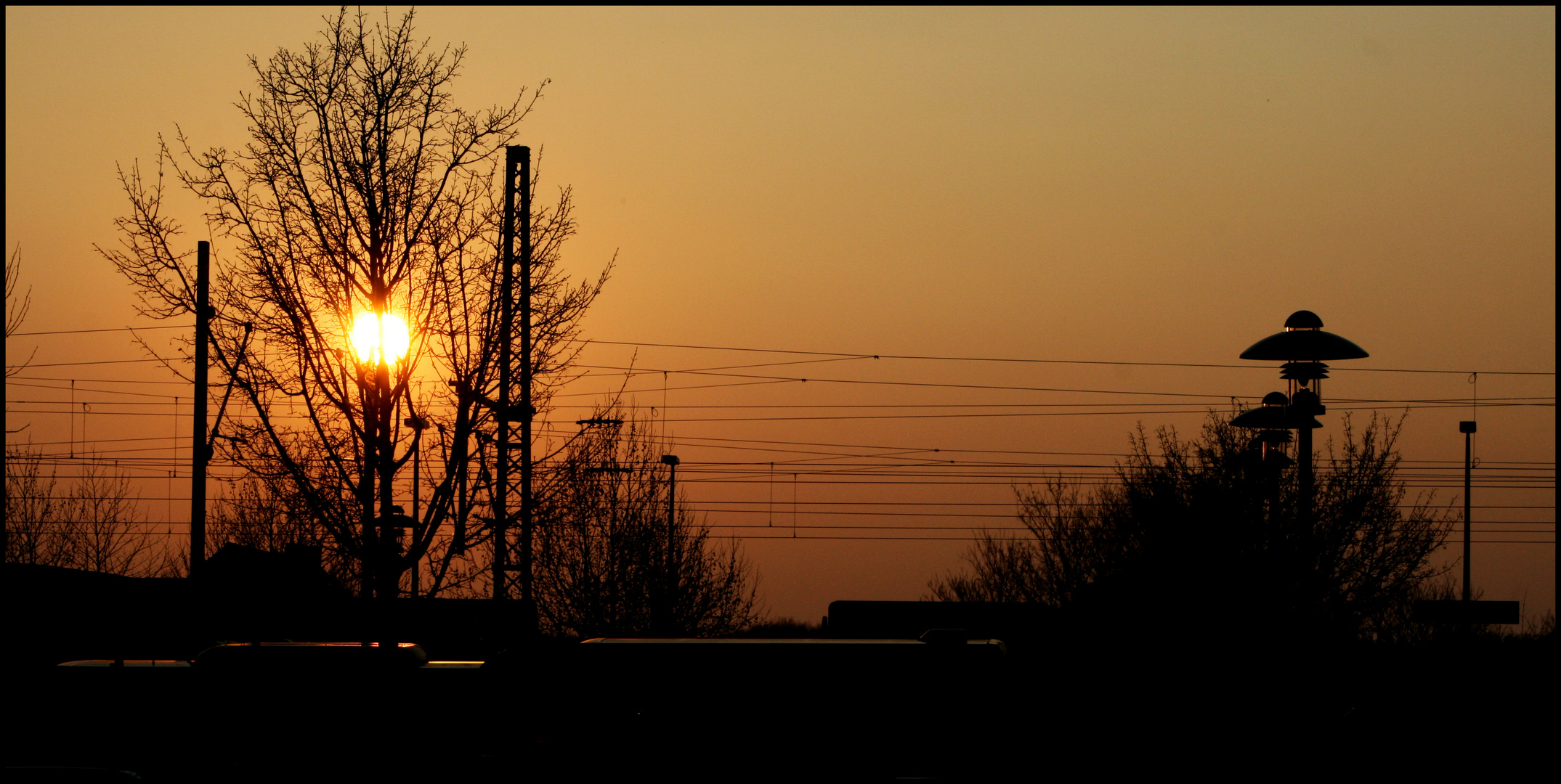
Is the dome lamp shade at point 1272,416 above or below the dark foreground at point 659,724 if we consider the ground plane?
above

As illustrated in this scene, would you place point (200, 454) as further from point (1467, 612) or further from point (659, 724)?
point (1467, 612)

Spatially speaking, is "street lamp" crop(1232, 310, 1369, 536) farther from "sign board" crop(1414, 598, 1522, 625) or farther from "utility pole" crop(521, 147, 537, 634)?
"utility pole" crop(521, 147, 537, 634)

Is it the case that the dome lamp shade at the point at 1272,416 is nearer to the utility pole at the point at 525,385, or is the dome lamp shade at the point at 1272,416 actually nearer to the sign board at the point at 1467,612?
the sign board at the point at 1467,612

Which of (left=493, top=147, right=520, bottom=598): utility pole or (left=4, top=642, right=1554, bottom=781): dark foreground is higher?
(left=493, top=147, right=520, bottom=598): utility pole

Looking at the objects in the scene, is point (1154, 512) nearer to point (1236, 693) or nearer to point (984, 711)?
point (1236, 693)

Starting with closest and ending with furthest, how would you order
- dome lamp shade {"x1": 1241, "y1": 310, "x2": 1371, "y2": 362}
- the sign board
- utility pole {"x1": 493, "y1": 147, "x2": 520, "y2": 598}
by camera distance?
utility pole {"x1": 493, "y1": 147, "x2": 520, "y2": 598}
dome lamp shade {"x1": 1241, "y1": 310, "x2": 1371, "y2": 362}
the sign board

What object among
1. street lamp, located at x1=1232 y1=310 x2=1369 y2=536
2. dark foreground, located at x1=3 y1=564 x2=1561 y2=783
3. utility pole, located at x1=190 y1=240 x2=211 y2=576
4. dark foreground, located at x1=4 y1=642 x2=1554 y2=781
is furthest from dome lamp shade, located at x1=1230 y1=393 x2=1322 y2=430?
utility pole, located at x1=190 y1=240 x2=211 y2=576

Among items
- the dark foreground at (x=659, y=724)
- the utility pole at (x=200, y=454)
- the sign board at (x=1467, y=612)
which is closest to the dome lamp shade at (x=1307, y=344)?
the dark foreground at (x=659, y=724)

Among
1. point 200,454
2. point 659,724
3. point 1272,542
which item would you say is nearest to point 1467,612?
point 1272,542

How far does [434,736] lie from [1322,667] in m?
15.9

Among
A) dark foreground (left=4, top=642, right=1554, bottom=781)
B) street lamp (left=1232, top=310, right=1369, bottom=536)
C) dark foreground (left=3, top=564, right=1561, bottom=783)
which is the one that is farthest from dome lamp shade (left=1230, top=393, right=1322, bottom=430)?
dark foreground (left=4, top=642, right=1554, bottom=781)

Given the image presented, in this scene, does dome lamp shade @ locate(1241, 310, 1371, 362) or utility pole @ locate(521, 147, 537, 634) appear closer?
utility pole @ locate(521, 147, 537, 634)

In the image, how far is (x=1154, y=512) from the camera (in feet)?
87.0

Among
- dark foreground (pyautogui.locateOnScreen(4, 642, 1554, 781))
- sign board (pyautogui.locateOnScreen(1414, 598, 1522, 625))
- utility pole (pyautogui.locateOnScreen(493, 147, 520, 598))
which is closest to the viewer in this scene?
dark foreground (pyautogui.locateOnScreen(4, 642, 1554, 781))
